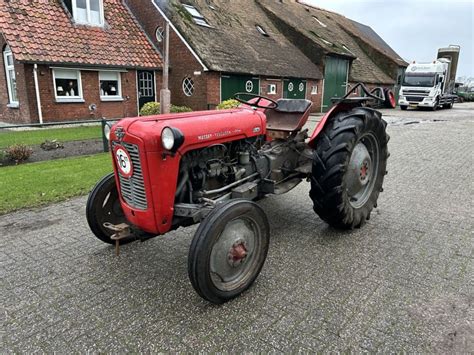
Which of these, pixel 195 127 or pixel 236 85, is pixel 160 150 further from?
pixel 236 85

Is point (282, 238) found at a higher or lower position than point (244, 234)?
lower

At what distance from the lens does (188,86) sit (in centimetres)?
1522

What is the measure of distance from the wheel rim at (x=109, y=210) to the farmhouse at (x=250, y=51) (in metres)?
11.7

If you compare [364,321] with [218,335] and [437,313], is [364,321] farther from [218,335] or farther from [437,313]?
[218,335]

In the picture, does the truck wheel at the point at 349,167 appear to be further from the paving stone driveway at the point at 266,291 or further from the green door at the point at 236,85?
the green door at the point at 236,85

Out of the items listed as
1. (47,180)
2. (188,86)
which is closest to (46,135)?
(47,180)

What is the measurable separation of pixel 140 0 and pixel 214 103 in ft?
17.8

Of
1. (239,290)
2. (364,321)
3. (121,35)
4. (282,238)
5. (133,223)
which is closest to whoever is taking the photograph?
(364,321)

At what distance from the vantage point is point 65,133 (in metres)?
9.56

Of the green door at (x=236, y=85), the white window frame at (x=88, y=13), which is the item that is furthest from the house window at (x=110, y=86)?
the green door at (x=236, y=85)

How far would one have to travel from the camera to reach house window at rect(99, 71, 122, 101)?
523 inches

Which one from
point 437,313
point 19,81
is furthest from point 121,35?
point 437,313

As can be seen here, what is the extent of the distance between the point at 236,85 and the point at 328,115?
40.1 feet

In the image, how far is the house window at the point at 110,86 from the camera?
43.6 feet
